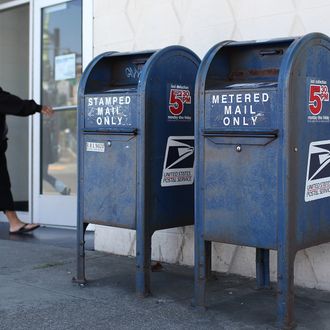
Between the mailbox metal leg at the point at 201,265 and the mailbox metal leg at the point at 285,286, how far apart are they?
0.57 m

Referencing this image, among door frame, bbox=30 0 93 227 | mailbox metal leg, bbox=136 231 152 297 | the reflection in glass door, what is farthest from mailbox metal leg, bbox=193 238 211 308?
the reflection in glass door

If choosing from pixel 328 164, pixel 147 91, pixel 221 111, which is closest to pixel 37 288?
pixel 147 91

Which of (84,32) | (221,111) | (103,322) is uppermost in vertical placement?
(84,32)

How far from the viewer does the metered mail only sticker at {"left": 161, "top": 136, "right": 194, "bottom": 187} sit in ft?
15.1

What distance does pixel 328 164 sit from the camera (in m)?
4.02

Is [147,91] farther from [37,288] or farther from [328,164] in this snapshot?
[37,288]

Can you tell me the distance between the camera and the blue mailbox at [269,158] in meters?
3.66

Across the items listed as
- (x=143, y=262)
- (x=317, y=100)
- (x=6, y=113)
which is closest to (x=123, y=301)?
(x=143, y=262)

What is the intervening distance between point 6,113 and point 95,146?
6.57 feet

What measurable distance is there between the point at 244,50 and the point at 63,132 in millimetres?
3898

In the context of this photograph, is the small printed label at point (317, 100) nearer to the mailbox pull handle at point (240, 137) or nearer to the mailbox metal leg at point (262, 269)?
the mailbox pull handle at point (240, 137)

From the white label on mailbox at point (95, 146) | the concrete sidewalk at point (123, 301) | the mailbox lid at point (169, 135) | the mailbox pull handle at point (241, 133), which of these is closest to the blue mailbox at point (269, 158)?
the mailbox pull handle at point (241, 133)

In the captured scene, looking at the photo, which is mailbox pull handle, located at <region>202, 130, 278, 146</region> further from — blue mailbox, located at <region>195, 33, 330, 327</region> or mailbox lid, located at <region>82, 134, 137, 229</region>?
mailbox lid, located at <region>82, 134, 137, 229</region>

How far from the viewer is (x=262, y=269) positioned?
467 centimetres
